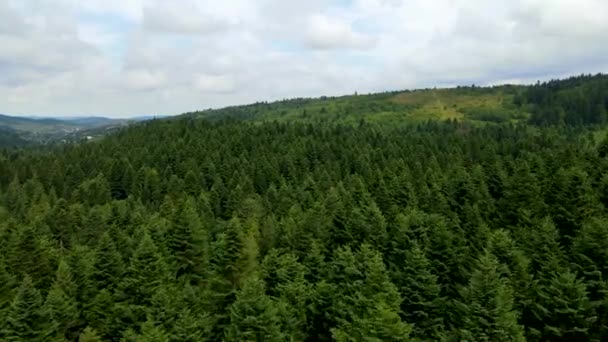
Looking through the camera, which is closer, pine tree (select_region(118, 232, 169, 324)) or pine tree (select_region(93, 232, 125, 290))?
pine tree (select_region(118, 232, 169, 324))

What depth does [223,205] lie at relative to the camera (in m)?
97.2

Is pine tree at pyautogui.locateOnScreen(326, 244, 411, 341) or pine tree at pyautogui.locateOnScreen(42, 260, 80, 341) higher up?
pine tree at pyautogui.locateOnScreen(326, 244, 411, 341)

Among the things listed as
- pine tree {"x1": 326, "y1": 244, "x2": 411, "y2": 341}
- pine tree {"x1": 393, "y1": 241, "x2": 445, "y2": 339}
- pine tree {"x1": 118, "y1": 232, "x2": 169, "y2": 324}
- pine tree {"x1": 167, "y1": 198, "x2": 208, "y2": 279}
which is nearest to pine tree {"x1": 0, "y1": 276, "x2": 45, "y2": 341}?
pine tree {"x1": 118, "y1": 232, "x2": 169, "y2": 324}

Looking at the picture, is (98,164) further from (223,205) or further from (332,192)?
(332,192)

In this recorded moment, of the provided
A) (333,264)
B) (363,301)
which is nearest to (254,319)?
(363,301)

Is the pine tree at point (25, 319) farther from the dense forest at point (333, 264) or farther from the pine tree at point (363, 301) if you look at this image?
the pine tree at point (363, 301)

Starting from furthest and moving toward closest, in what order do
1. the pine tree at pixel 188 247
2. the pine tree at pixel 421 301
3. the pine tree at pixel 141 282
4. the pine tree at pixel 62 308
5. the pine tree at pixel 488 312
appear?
the pine tree at pixel 188 247
the pine tree at pixel 141 282
the pine tree at pixel 421 301
the pine tree at pixel 62 308
the pine tree at pixel 488 312

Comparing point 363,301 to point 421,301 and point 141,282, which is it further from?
point 141,282

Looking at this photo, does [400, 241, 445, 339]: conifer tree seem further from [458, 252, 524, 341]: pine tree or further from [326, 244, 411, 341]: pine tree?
[458, 252, 524, 341]: pine tree

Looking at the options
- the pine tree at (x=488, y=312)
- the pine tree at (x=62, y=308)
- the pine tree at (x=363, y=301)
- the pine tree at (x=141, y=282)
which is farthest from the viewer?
the pine tree at (x=141, y=282)

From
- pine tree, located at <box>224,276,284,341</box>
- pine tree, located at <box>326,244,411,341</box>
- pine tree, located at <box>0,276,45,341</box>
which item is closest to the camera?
pine tree, located at <box>326,244,411,341</box>

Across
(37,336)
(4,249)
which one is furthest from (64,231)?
(37,336)

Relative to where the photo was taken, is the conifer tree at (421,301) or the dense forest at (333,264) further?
the conifer tree at (421,301)

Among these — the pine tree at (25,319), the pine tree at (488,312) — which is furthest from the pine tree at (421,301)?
the pine tree at (25,319)
